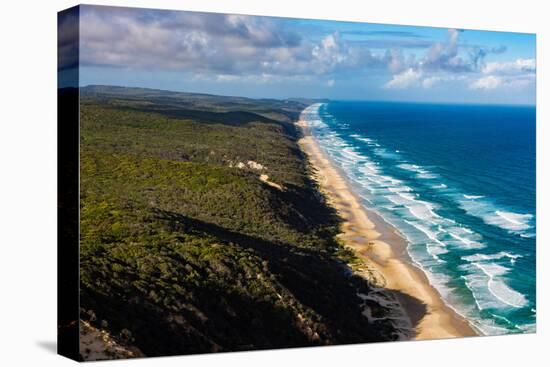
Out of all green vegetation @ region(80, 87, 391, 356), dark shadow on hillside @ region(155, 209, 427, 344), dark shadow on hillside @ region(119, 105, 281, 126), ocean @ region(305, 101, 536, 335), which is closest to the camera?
green vegetation @ region(80, 87, 391, 356)

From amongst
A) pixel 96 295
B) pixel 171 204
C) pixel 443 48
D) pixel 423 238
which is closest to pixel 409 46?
pixel 443 48

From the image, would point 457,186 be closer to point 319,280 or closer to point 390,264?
point 390,264

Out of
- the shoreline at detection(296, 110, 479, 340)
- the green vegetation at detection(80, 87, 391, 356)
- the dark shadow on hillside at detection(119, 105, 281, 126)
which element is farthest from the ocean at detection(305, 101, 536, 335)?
the green vegetation at detection(80, 87, 391, 356)

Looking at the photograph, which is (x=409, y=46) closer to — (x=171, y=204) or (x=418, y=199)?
(x=418, y=199)

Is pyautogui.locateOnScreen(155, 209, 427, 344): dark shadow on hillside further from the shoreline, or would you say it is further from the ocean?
the ocean

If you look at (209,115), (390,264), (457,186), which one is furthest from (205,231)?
(457,186)

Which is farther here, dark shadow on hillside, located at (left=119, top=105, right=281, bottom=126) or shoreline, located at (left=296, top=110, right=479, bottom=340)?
shoreline, located at (left=296, top=110, right=479, bottom=340)

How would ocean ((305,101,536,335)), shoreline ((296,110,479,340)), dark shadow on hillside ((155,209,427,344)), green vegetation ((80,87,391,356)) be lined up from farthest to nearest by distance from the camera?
ocean ((305,101,536,335)) < shoreline ((296,110,479,340)) < dark shadow on hillside ((155,209,427,344)) < green vegetation ((80,87,391,356))

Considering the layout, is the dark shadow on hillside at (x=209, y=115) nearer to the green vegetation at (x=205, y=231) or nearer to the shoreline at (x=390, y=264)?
the green vegetation at (x=205, y=231)
